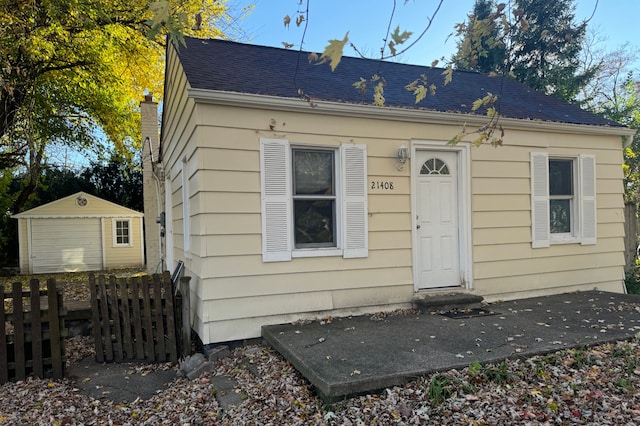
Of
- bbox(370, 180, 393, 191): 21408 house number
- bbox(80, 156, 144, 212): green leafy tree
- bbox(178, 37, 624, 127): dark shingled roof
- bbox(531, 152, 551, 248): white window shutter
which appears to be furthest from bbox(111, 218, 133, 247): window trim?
bbox(531, 152, 551, 248): white window shutter

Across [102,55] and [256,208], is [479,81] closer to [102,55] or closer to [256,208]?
[256,208]

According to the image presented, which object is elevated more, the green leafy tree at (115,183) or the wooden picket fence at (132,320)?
the green leafy tree at (115,183)

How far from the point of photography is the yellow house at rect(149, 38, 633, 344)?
175 inches

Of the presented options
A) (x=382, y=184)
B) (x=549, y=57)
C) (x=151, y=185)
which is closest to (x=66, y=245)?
(x=151, y=185)

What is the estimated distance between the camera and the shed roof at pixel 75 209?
13805 mm

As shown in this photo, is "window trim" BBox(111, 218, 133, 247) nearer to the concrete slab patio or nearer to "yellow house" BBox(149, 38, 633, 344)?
"yellow house" BBox(149, 38, 633, 344)

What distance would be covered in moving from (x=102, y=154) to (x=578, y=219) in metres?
14.2

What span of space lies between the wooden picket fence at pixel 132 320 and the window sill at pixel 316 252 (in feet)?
4.65

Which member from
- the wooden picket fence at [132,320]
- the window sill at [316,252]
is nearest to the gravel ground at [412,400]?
the wooden picket fence at [132,320]

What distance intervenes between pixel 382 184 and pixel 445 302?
1657 millimetres

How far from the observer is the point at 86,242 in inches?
564

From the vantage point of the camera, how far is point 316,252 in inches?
189

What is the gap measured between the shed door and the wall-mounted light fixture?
12.7 m

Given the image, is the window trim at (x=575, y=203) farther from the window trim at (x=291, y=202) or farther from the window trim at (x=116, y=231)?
the window trim at (x=116, y=231)
